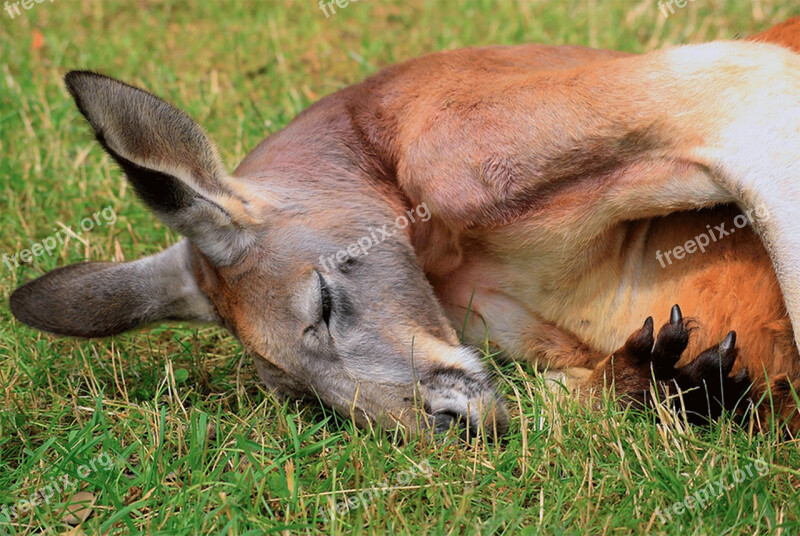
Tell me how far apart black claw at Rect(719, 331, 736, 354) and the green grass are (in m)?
0.25

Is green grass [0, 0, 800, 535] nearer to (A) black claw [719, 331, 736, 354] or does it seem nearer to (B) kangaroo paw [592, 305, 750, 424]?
(B) kangaroo paw [592, 305, 750, 424]

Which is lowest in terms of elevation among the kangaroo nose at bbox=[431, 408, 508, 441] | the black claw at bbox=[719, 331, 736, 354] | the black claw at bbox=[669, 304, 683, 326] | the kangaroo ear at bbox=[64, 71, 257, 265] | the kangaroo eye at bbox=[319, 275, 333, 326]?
the kangaroo nose at bbox=[431, 408, 508, 441]

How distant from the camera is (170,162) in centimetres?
312

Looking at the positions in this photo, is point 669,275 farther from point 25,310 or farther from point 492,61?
point 25,310

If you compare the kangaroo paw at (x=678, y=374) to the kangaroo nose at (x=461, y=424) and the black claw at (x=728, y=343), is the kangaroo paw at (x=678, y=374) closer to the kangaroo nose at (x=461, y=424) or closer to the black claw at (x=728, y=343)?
the black claw at (x=728, y=343)

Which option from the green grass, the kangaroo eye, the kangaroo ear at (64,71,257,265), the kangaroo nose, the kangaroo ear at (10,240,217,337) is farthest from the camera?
the kangaroo ear at (10,240,217,337)

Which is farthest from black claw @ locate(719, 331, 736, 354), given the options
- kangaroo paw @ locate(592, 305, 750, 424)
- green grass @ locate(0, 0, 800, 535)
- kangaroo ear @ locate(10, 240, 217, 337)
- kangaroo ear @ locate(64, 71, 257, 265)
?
kangaroo ear @ locate(10, 240, 217, 337)

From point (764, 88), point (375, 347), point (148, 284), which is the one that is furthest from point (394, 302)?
point (764, 88)

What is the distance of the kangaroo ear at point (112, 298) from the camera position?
11.5ft

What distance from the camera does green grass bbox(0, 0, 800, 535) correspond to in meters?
2.68

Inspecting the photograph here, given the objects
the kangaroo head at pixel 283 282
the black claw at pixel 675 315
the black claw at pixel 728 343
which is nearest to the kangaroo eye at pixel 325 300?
the kangaroo head at pixel 283 282

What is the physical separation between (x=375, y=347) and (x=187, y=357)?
3.48 ft

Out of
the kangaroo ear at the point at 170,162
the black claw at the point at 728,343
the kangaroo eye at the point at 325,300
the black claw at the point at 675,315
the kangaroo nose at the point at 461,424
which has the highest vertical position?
the kangaroo ear at the point at 170,162

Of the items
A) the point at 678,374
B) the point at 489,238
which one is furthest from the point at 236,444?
the point at 678,374
